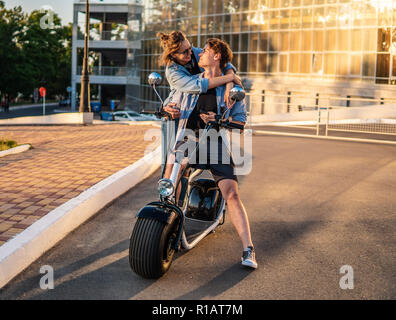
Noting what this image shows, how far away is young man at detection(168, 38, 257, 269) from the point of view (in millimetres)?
4398

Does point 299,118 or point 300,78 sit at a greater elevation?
point 300,78

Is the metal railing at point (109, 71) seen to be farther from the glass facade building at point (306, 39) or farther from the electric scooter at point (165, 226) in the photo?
the electric scooter at point (165, 226)

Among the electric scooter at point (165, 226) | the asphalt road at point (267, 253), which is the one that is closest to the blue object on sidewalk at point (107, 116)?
the asphalt road at point (267, 253)

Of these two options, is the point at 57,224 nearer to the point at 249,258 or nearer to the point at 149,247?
the point at 149,247

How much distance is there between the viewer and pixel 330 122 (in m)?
15.5

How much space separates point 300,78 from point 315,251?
32705mm

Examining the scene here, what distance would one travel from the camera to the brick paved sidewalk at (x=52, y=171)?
5.52 metres

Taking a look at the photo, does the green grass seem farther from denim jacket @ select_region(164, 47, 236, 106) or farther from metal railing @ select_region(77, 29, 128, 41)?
metal railing @ select_region(77, 29, 128, 41)

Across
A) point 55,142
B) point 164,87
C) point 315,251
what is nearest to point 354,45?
point 164,87

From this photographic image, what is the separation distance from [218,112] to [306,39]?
33.6 m

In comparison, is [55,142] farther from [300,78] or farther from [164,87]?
[164,87]

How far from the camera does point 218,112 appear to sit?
443 cm

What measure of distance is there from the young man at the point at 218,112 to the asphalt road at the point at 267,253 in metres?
0.35

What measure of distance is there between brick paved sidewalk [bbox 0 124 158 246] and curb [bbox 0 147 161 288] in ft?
0.70
